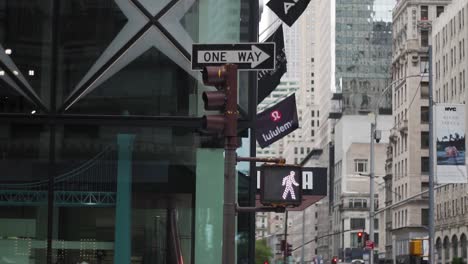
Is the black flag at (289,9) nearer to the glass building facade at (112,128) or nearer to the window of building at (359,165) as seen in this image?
the glass building facade at (112,128)

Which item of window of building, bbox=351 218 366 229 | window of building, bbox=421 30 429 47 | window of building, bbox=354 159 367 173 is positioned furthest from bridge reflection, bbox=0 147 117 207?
window of building, bbox=351 218 366 229

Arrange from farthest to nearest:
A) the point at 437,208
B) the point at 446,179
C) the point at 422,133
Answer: the point at 422,133
the point at 437,208
the point at 446,179

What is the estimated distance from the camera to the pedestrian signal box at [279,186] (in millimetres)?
11195

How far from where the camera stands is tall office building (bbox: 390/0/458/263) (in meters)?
106

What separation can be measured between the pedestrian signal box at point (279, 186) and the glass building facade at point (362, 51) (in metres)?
167

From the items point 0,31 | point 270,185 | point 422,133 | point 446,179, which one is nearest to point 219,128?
point 270,185

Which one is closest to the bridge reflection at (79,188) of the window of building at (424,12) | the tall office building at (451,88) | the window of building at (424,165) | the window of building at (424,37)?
the tall office building at (451,88)

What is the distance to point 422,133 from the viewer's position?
107m

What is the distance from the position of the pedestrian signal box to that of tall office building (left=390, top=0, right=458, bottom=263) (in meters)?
93.6

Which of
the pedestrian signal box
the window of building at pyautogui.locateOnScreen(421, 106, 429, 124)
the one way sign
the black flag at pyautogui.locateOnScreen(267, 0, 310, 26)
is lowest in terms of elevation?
the pedestrian signal box

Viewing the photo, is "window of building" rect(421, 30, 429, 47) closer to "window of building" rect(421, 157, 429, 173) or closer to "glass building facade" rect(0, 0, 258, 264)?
"window of building" rect(421, 157, 429, 173)

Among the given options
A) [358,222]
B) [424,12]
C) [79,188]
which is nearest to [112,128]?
[79,188]

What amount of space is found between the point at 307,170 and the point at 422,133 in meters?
84.2

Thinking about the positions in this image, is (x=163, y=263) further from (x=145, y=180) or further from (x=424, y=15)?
(x=424, y=15)
